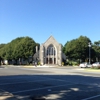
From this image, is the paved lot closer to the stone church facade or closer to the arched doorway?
the stone church facade

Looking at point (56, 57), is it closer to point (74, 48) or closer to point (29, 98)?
point (74, 48)

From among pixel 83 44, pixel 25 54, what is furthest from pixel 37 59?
pixel 83 44

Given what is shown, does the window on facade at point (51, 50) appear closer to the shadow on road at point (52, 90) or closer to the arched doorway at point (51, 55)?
the arched doorway at point (51, 55)

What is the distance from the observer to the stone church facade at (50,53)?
3449 inches

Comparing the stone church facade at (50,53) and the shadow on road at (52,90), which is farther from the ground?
the stone church facade at (50,53)

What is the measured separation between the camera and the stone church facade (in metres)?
87.6

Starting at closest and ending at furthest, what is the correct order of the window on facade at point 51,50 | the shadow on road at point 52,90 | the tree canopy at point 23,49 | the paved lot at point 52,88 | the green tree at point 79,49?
1. the shadow on road at point 52,90
2. the paved lot at point 52,88
3. the green tree at point 79,49
4. the window on facade at point 51,50
5. the tree canopy at point 23,49

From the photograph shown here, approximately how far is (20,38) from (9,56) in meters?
10.2

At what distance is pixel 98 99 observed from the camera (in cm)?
1045

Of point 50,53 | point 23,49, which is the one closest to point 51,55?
point 50,53

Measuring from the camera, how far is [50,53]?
294 feet

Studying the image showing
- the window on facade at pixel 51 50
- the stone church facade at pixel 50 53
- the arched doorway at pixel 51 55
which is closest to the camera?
the stone church facade at pixel 50 53

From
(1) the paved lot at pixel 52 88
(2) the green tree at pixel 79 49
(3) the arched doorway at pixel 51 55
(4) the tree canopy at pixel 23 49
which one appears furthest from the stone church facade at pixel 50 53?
(1) the paved lot at pixel 52 88

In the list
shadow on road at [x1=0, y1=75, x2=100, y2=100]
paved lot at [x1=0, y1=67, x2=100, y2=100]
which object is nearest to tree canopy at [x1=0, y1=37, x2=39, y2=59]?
paved lot at [x1=0, y1=67, x2=100, y2=100]
